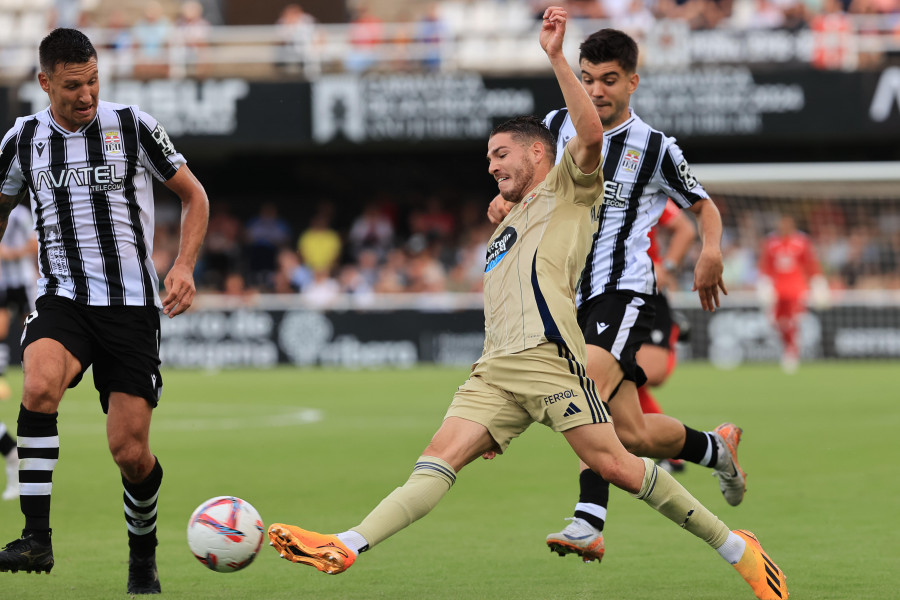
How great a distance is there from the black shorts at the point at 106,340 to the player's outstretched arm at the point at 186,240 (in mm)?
201

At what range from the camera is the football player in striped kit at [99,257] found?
5.11m

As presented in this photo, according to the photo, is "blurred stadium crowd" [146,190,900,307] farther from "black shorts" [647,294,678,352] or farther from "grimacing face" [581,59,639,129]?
"grimacing face" [581,59,639,129]

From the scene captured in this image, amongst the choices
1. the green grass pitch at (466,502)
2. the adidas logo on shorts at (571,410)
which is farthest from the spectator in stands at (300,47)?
the adidas logo on shorts at (571,410)

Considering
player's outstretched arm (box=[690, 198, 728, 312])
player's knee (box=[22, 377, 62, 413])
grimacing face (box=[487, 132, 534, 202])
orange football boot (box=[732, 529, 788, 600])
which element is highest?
grimacing face (box=[487, 132, 534, 202])

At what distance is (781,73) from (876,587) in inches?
713

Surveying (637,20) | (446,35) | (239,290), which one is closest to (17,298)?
(239,290)

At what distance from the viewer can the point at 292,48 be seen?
22.8 metres

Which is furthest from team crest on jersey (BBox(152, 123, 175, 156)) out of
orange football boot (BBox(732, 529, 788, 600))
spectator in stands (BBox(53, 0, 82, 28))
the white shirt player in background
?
spectator in stands (BBox(53, 0, 82, 28))

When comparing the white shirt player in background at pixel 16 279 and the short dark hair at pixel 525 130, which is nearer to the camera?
the short dark hair at pixel 525 130

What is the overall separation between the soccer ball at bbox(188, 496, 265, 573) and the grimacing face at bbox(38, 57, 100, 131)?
5.48ft

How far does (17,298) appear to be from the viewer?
1309 centimetres

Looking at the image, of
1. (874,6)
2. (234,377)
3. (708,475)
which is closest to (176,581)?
(708,475)

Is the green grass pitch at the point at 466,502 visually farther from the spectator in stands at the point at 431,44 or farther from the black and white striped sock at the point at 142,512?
the spectator in stands at the point at 431,44

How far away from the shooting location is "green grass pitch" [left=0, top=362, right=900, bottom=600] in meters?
5.45
